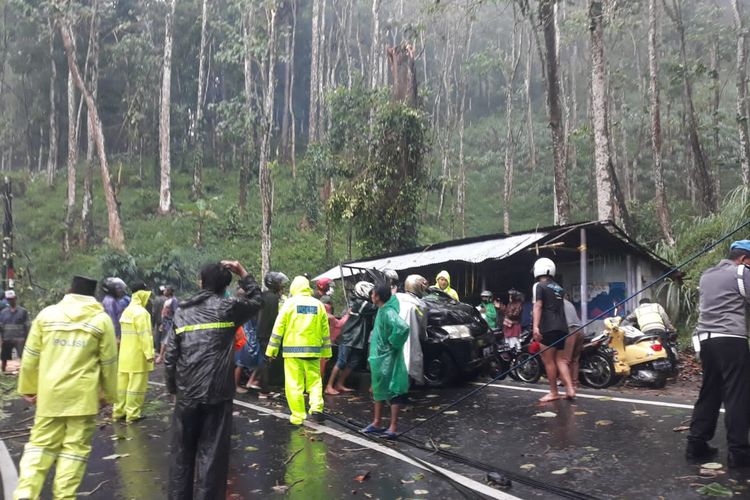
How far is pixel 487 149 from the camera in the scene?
49812 millimetres

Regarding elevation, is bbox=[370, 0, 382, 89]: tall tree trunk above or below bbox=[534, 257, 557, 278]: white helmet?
above

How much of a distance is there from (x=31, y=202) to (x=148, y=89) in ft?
30.7

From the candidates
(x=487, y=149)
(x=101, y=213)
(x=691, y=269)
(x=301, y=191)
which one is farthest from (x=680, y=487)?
Answer: (x=487, y=149)

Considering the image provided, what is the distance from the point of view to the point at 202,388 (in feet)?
15.3

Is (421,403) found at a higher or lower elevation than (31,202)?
lower

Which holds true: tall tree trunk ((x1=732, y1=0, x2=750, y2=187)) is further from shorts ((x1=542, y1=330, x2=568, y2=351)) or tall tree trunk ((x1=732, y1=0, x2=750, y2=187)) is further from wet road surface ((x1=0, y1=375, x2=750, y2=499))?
wet road surface ((x1=0, y1=375, x2=750, y2=499))

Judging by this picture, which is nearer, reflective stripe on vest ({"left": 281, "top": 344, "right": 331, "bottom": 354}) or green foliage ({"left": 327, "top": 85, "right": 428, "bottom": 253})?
reflective stripe on vest ({"left": 281, "top": 344, "right": 331, "bottom": 354})

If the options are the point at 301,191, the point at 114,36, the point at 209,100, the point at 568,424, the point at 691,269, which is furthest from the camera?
the point at 209,100

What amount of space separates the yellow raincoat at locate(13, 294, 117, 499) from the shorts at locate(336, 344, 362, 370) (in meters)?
4.95

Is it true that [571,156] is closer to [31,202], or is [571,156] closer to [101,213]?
[101,213]

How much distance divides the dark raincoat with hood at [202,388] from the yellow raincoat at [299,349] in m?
2.74

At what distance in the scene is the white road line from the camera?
5.67m

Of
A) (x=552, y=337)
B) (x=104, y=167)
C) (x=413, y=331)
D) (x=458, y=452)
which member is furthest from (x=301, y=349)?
(x=104, y=167)

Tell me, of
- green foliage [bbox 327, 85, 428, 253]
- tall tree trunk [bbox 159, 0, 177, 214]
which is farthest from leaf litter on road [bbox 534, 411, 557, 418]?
tall tree trunk [bbox 159, 0, 177, 214]
